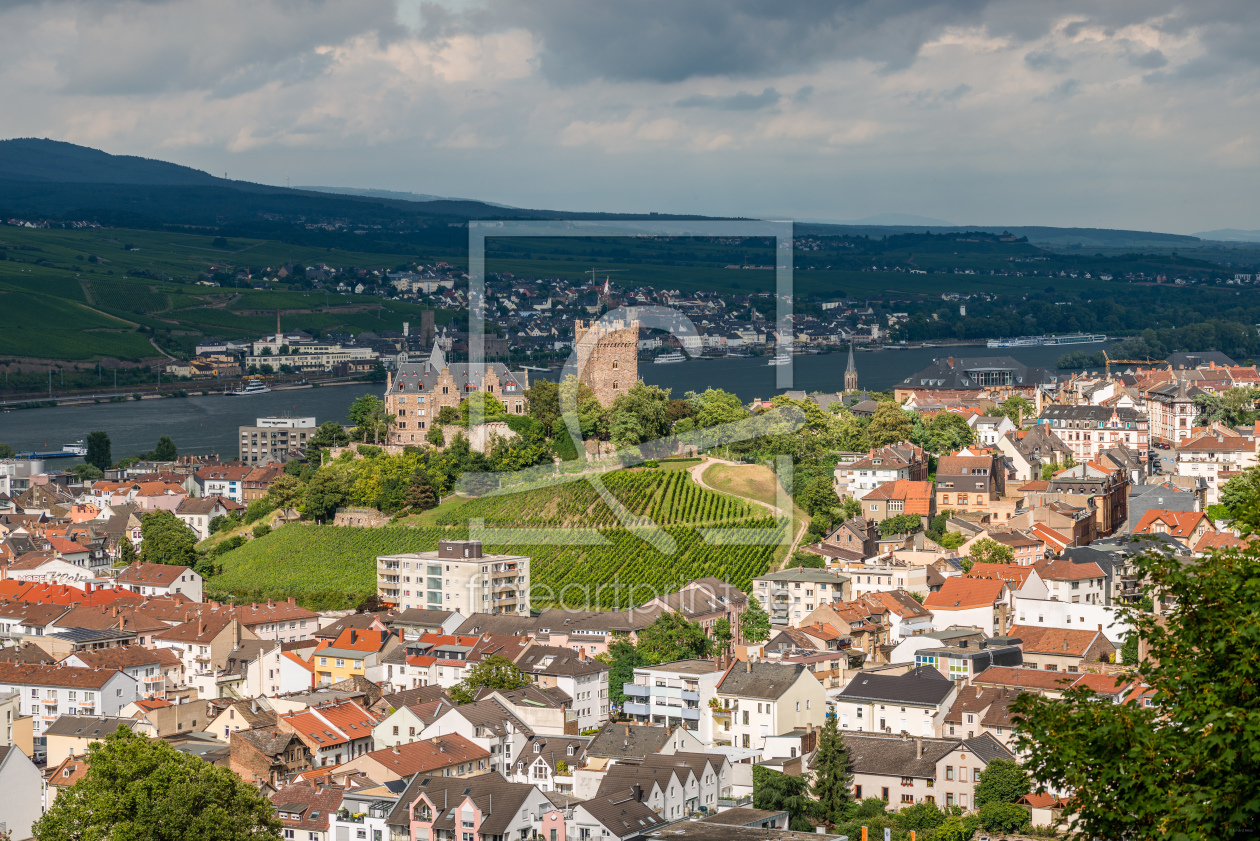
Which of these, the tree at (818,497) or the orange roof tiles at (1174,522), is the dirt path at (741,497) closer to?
the tree at (818,497)

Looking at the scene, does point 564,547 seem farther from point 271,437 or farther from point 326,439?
point 271,437

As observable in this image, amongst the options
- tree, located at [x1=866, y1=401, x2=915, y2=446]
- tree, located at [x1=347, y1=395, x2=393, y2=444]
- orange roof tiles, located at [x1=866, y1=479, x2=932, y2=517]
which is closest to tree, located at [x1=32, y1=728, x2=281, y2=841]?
orange roof tiles, located at [x1=866, y1=479, x2=932, y2=517]

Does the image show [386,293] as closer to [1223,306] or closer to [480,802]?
[1223,306]

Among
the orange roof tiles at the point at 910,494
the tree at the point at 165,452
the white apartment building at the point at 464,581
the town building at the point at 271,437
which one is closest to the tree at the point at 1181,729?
the white apartment building at the point at 464,581

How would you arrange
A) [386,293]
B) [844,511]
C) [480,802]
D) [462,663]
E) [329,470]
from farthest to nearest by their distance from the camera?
1. [386,293]
2. [329,470]
3. [844,511]
4. [462,663]
5. [480,802]

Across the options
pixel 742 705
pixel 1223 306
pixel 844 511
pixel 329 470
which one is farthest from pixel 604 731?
pixel 1223 306

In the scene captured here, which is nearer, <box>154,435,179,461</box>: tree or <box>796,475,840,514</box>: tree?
<box>796,475,840,514</box>: tree

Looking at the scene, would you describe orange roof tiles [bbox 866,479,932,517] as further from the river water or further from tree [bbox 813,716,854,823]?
the river water
